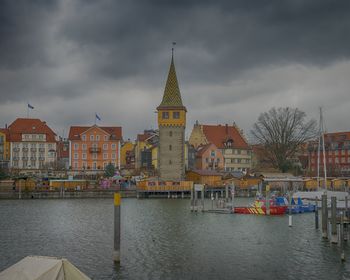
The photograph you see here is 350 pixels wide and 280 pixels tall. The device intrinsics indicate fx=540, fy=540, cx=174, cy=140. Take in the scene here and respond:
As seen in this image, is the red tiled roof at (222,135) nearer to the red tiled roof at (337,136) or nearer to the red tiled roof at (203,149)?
the red tiled roof at (203,149)

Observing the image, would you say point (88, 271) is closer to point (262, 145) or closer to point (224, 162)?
point (262, 145)

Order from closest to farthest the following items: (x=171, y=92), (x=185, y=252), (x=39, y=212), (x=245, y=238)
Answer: (x=185, y=252)
(x=245, y=238)
(x=39, y=212)
(x=171, y=92)

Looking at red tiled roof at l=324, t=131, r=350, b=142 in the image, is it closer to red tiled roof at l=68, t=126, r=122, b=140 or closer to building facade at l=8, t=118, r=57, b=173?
red tiled roof at l=68, t=126, r=122, b=140

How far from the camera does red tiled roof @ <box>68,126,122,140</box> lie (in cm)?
12469

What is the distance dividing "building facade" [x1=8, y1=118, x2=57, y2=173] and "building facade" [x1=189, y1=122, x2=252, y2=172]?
37585 mm

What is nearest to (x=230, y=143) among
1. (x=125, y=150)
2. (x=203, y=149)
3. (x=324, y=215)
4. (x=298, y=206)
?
(x=203, y=149)

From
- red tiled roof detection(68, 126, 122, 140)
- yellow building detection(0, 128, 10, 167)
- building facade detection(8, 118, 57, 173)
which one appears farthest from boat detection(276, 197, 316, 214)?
yellow building detection(0, 128, 10, 167)

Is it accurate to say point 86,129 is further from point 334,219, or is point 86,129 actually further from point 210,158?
point 334,219

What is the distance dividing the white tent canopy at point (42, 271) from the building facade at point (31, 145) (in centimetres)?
11508

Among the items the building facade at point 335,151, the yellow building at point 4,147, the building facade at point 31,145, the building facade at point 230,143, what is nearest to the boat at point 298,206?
the building facade at point 230,143

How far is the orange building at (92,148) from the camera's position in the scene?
124 meters

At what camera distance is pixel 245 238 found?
1454 inches

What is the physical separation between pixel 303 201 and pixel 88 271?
42859 mm

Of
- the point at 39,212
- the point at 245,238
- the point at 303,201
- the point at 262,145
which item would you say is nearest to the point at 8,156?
the point at 262,145
